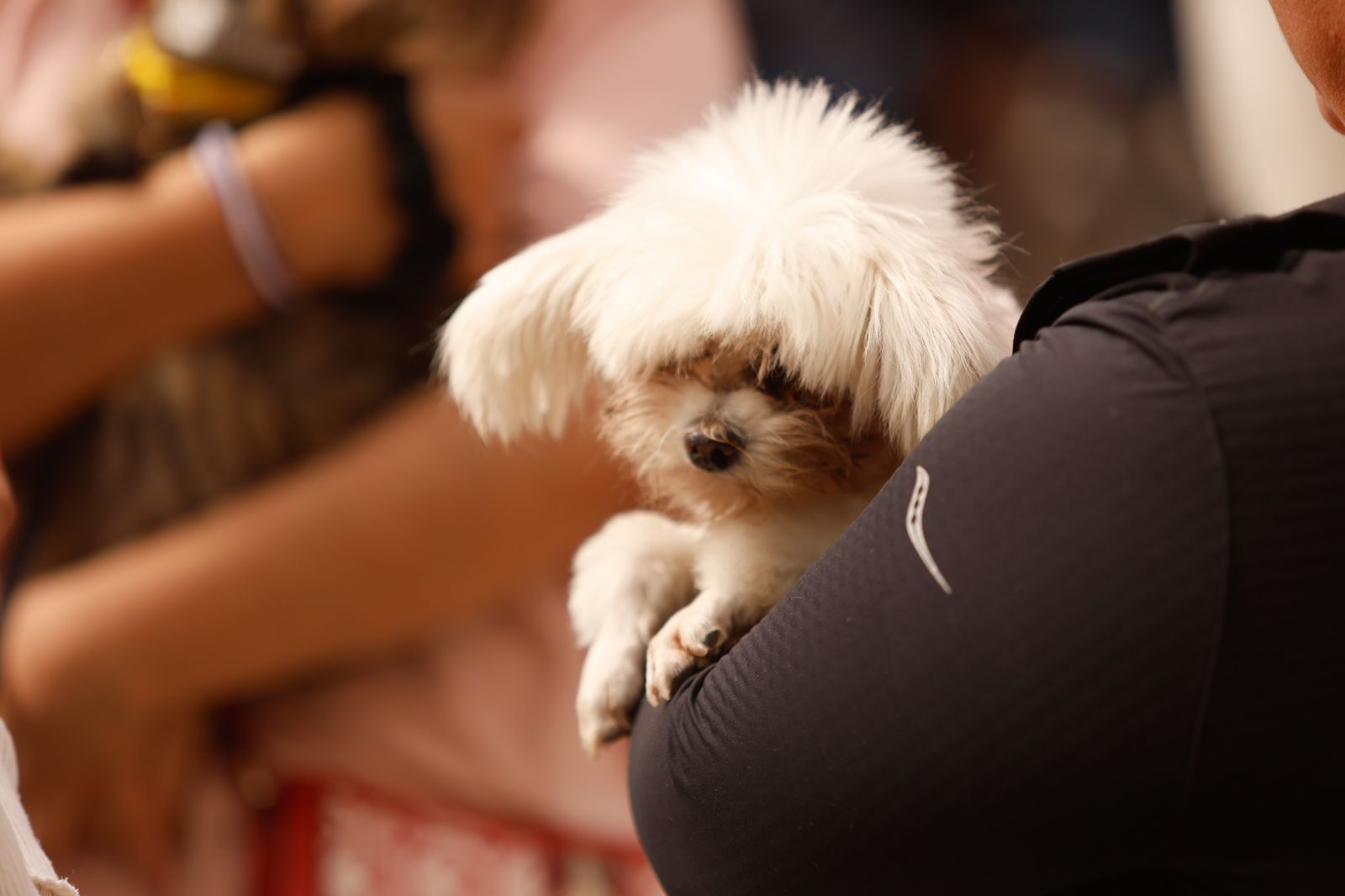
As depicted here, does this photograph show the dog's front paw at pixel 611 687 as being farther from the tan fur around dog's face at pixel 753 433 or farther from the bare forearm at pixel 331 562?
the bare forearm at pixel 331 562

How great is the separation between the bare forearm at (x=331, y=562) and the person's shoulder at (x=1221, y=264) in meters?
0.82

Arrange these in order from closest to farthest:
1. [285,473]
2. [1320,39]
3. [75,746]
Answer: [1320,39] < [75,746] < [285,473]

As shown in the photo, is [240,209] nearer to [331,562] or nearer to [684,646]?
[331,562]

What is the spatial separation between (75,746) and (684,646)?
103 cm

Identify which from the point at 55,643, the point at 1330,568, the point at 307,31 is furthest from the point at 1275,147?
the point at 55,643

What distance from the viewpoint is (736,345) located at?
0.57m

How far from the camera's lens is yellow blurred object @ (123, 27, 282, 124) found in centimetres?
134

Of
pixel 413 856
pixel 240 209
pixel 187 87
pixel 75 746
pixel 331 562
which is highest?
pixel 187 87

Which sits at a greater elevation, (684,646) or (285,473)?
(684,646)

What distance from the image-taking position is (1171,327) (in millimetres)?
439

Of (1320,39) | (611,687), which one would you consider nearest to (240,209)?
(611,687)

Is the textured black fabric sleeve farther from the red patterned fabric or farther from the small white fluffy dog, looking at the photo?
the red patterned fabric

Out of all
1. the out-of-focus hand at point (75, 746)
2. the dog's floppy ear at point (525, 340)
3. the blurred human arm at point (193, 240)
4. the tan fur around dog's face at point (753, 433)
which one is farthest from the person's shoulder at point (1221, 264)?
the out-of-focus hand at point (75, 746)

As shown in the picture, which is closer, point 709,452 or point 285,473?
point 709,452
